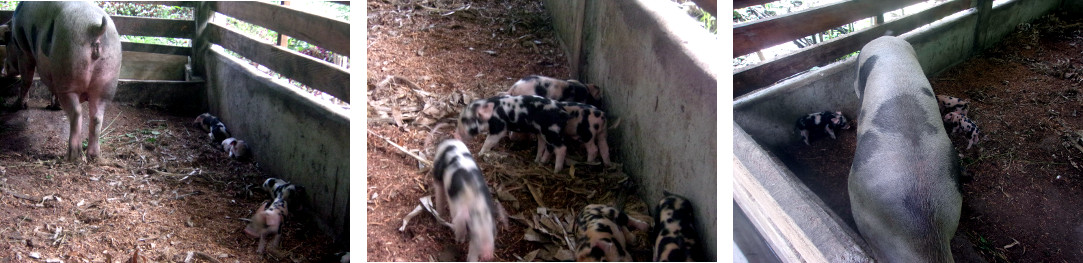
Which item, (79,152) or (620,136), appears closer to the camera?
(620,136)

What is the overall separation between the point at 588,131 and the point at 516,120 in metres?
0.29

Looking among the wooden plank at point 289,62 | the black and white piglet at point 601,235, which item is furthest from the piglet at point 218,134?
the black and white piglet at point 601,235

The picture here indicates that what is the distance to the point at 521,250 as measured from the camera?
1920 mm

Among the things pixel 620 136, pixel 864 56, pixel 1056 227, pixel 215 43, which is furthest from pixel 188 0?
pixel 1056 227

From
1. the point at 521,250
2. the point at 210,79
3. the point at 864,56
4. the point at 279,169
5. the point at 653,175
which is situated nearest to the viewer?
the point at 521,250

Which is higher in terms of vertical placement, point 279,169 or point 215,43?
point 215,43

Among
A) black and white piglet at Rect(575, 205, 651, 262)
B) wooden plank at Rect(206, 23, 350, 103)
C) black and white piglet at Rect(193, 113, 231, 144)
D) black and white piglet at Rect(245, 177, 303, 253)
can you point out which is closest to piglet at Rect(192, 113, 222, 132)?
black and white piglet at Rect(193, 113, 231, 144)

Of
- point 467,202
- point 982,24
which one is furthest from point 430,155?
point 982,24

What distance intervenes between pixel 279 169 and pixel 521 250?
1.48m

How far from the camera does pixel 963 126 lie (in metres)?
2.35

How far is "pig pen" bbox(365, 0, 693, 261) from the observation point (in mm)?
1897

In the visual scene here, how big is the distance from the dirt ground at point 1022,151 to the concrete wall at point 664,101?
70 centimetres

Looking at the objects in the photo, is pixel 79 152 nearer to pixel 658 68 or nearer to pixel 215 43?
pixel 215 43

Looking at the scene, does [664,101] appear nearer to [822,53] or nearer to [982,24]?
[822,53]
